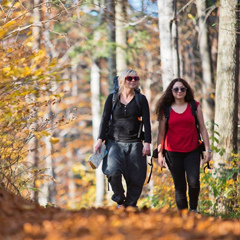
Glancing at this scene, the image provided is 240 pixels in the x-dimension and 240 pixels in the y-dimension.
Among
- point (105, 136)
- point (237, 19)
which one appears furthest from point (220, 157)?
point (105, 136)

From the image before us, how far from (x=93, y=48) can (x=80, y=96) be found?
57.4ft

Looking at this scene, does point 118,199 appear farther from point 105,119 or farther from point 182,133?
point 182,133

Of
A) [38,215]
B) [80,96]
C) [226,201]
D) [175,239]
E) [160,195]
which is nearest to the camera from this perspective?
[175,239]

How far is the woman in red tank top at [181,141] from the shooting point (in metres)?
6.79

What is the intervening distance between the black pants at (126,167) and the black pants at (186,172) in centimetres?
41

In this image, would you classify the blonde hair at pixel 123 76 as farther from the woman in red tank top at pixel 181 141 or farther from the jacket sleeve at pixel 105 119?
the woman in red tank top at pixel 181 141

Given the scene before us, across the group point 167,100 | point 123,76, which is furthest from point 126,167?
point 123,76

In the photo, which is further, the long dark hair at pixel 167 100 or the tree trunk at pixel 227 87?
the tree trunk at pixel 227 87

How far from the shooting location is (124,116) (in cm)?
675

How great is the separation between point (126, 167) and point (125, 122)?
23.5 inches

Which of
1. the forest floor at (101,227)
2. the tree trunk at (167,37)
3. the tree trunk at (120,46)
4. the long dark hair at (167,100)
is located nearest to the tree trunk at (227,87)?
the tree trunk at (167,37)

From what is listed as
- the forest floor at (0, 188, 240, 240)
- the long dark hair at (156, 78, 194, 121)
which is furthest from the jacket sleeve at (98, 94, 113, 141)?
the forest floor at (0, 188, 240, 240)

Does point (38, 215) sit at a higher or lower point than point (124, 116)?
lower

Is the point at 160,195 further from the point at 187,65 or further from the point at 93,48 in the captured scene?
the point at 187,65
